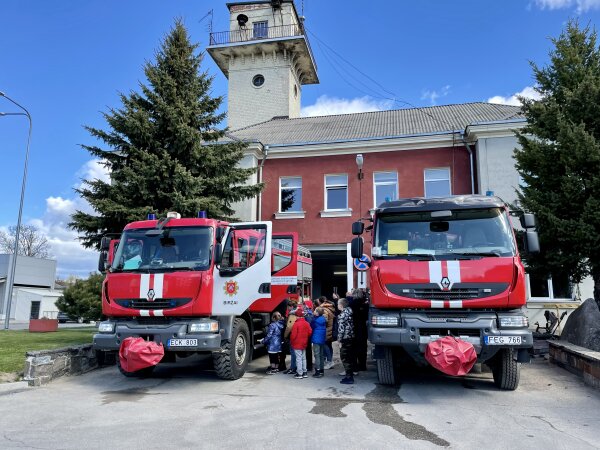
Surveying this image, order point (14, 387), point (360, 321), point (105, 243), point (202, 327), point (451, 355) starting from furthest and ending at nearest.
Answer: point (360, 321) < point (105, 243) < point (14, 387) < point (202, 327) < point (451, 355)

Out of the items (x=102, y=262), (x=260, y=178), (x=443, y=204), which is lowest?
(x=102, y=262)

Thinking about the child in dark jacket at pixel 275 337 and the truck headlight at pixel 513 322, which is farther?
the child in dark jacket at pixel 275 337

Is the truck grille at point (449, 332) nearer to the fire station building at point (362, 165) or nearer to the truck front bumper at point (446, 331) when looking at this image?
the truck front bumper at point (446, 331)

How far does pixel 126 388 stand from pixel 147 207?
22.4 feet

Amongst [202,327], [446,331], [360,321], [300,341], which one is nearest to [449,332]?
[446,331]

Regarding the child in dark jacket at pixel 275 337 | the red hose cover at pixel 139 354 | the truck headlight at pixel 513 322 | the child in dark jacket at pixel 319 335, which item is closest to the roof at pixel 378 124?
the child in dark jacket at pixel 275 337

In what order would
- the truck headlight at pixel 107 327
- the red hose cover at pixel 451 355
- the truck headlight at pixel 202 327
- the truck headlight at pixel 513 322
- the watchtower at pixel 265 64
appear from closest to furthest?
the red hose cover at pixel 451 355, the truck headlight at pixel 513 322, the truck headlight at pixel 202 327, the truck headlight at pixel 107 327, the watchtower at pixel 265 64

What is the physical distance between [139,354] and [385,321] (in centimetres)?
388

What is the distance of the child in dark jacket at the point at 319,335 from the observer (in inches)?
329

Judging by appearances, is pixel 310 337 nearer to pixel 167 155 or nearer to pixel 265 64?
pixel 167 155

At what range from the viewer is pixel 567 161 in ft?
34.8

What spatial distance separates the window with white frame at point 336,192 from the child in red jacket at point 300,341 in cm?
1055

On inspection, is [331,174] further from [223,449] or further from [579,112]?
[223,449]

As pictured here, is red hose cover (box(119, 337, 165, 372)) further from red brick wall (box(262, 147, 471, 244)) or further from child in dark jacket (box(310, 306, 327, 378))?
red brick wall (box(262, 147, 471, 244))
